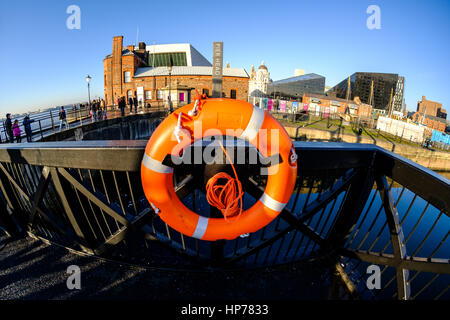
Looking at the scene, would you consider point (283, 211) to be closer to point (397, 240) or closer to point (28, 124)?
point (397, 240)

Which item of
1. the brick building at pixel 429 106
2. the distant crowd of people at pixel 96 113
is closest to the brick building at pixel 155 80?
the distant crowd of people at pixel 96 113

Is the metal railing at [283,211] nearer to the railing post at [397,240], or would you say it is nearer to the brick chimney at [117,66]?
the railing post at [397,240]

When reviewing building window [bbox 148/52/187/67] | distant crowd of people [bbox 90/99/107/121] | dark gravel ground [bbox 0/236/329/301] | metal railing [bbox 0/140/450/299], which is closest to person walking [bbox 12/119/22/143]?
distant crowd of people [bbox 90/99/107/121]

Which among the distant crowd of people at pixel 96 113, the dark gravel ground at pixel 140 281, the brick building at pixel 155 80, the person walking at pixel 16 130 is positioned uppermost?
the brick building at pixel 155 80

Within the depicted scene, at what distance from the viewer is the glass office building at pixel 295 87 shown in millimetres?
48969

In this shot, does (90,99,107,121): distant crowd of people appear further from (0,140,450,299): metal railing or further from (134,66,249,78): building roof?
(134,66,249,78): building roof

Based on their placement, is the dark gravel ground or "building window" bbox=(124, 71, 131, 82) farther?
"building window" bbox=(124, 71, 131, 82)

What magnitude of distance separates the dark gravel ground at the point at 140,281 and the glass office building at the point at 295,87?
48.3 metres

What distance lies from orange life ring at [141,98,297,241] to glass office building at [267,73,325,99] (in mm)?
48575

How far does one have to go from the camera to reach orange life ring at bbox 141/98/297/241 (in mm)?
1656

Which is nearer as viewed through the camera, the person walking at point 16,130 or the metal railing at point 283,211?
the metal railing at point 283,211

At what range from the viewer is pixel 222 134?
1.69 m

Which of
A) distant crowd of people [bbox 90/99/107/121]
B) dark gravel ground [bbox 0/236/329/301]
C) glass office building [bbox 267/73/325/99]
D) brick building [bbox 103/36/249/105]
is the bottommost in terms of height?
dark gravel ground [bbox 0/236/329/301]
